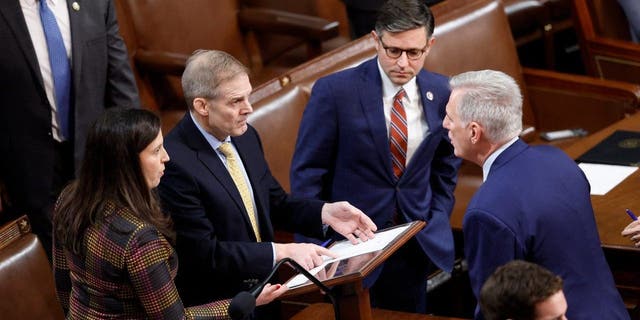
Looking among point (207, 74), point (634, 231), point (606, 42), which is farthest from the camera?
point (606, 42)

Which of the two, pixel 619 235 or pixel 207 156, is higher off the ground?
pixel 207 156

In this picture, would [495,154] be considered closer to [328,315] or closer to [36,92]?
[328,315]

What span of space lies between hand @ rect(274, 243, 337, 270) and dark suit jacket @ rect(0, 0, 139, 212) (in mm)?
892

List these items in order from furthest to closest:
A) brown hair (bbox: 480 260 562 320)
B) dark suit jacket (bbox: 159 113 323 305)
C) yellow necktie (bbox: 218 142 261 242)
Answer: yellow necktie (bbox: 218 142 261 242)
dark suit jacket (bbox: 159 113 323 305)
brown hair (bbox: 480 260 562 320)

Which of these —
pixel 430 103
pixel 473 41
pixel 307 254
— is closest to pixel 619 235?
pixel 430 103

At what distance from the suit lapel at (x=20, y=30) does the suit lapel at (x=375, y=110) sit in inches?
36.3

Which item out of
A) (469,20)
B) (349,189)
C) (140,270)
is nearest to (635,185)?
(349,189)

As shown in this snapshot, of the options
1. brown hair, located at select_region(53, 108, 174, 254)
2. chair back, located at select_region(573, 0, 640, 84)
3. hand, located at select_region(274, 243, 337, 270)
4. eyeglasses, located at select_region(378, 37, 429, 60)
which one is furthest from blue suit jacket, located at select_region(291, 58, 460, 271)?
chair back, located at select_region(573, 0, 640, 84)

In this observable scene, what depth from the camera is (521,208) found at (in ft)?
8.05

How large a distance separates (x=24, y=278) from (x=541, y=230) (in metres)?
1.25

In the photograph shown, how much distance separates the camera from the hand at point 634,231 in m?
2.99

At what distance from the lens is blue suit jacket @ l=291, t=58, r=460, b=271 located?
3.17m

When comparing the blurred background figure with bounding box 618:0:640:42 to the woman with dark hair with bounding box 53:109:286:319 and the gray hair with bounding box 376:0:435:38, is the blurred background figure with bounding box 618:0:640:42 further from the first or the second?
the woman with dark hair with bounding box 53:109:286:319

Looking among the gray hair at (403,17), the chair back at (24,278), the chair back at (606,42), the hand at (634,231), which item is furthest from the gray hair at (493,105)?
the chair back at (606,42)
